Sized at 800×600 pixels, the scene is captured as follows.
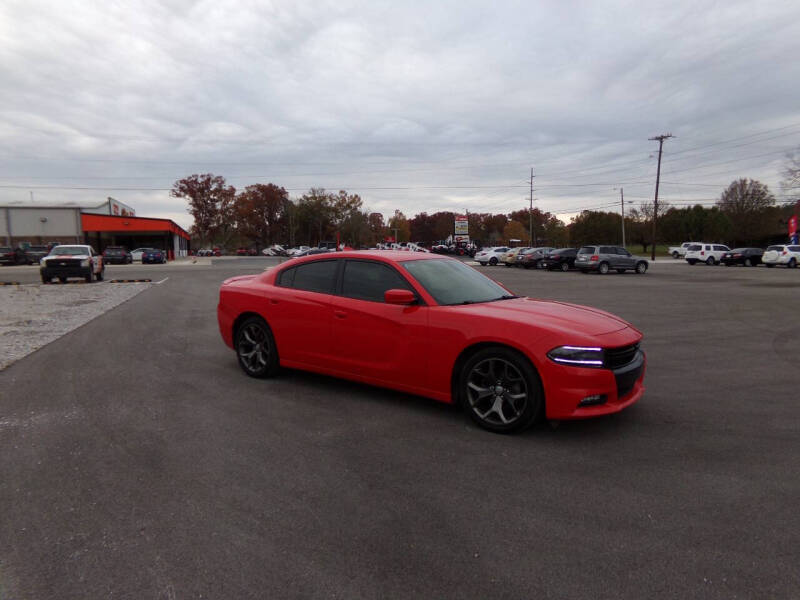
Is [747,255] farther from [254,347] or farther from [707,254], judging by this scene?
[254,347]

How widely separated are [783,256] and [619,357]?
41345 millimetres

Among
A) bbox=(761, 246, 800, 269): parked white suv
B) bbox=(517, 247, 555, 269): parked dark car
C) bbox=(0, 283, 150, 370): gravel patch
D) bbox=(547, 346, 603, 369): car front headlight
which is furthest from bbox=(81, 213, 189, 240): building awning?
bbox=(547, 346, 603, 369): car front headlight

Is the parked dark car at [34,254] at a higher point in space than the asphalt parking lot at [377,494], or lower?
higher

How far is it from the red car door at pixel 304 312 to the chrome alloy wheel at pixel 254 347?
8.9 inches

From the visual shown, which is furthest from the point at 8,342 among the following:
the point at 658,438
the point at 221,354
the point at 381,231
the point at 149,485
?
the point at 381,231

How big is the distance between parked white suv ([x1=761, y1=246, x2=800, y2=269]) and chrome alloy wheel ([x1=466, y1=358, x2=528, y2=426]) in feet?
137

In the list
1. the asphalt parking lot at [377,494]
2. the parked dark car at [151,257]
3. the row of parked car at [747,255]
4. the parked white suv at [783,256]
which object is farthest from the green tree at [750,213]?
the asphalt parking lot at [377,494]

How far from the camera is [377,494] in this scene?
325cm

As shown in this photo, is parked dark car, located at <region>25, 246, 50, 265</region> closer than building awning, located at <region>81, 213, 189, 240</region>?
Yes

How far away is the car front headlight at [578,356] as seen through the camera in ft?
12.9

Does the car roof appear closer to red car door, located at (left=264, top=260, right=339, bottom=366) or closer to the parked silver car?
red car door, located at (left=264, top=260, right=339, bottom=366)

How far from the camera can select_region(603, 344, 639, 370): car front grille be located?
13.3 ft

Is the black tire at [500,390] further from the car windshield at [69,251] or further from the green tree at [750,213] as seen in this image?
the green tree at [750,213]

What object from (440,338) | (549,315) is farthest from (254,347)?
(549,315)
